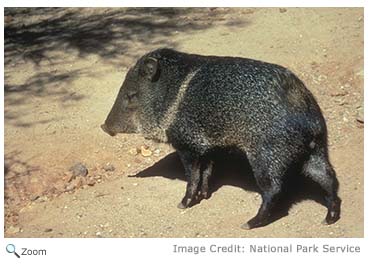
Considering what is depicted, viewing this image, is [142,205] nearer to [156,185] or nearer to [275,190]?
[156,185]

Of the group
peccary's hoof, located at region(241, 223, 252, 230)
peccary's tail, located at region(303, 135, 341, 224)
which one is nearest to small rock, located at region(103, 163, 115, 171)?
peccary's hoof, located at region(241, 223, 252, 230)

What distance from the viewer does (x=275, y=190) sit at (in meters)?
3.67

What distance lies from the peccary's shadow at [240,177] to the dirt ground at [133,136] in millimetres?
13

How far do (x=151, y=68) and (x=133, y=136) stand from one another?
94cm

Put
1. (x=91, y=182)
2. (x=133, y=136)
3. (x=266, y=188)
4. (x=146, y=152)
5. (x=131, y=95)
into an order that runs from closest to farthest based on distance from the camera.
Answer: (x=266, y=188), (x=131, y=95), (x=91, y=182), (x=146, y=152), (x=133, y=136)

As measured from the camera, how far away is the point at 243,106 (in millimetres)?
3719

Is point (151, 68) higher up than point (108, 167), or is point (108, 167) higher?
point (151, 68)

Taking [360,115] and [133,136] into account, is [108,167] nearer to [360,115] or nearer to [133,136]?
[133,136]

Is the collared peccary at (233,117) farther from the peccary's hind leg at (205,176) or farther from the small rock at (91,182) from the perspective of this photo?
the small rock at (91,182)

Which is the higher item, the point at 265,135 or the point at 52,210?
the point at 265,135
